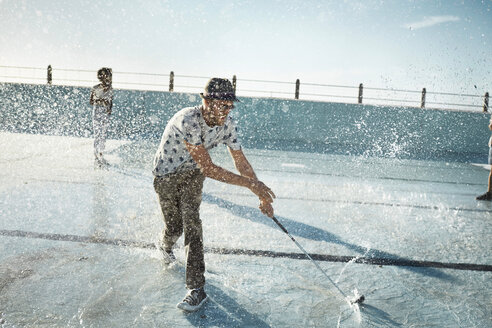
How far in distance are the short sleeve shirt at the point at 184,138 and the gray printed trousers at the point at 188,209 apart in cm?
6

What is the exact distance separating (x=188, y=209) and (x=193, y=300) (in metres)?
0.55

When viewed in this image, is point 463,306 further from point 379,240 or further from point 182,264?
point 182,264

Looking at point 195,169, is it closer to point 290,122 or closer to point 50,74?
point 290,122

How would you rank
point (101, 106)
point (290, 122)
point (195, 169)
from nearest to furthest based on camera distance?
point (195, 169) < point (101, 106) < point (290, 122)

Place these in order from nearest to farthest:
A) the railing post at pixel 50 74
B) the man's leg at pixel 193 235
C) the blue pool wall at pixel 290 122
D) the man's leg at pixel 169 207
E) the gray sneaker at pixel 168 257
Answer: the man's leg at pixel 193 235
the man's leg at pixel 169 207
the gray sneaker at pixel 168 257
the blue pool wall at pixel 290 122
the railing post at pixel 50 74

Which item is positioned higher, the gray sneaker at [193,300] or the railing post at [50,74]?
the railing post at [50,74]

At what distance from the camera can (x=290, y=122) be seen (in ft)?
43.2

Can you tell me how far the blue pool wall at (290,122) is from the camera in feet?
41.1

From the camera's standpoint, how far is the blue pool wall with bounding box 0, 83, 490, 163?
12.5 meters

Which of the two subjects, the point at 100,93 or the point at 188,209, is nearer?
the point at 188,209

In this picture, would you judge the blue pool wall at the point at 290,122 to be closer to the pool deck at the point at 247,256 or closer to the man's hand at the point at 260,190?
the pool deck at the point at 247,256

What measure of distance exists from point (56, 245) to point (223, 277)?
1480mm

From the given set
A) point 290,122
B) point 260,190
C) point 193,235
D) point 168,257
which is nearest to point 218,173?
point 260,190

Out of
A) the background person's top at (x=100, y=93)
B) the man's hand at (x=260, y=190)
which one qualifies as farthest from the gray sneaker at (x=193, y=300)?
the background person's top at (x=100, y=93)
